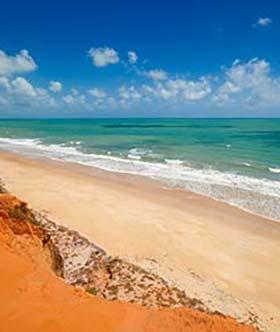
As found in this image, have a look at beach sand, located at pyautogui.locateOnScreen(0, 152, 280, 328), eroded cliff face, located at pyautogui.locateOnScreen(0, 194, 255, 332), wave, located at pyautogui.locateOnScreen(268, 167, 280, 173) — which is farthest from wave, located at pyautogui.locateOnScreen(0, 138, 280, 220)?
eroded cliff face, located at pyautogui.locateOnScreen(0, 194, 255, 332)

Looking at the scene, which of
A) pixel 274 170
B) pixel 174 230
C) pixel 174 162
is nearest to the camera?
pixel 174 230

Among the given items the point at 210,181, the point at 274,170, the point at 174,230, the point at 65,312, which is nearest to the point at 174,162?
the point at 274,170

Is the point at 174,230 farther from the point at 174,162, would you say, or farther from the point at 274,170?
the point at 174,162

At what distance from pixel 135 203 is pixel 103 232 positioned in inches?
189

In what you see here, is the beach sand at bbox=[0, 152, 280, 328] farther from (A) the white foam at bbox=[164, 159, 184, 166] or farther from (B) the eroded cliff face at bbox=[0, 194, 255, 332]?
(A) the white foam at bbox=[164, 159, 184, 166]

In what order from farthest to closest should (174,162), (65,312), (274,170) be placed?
1. (174,162)
2. (274,170)
3. (65,312)

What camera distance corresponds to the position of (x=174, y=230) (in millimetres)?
14953

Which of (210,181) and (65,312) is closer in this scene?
(65,312)

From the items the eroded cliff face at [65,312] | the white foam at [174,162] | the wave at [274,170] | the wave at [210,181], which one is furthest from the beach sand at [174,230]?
the wave at [274,170]


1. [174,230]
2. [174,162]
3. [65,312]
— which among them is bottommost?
[174,162]

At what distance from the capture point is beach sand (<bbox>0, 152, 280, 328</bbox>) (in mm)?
11016

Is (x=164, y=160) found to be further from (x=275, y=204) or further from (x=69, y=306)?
(x=69, y=306)

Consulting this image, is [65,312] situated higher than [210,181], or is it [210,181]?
[65,312]

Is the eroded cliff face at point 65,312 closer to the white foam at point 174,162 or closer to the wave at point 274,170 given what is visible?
the wave at point 274,170
